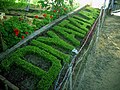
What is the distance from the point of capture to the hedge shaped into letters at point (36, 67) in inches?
207

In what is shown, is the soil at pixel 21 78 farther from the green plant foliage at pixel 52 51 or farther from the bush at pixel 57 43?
the bush at pixel 57 43

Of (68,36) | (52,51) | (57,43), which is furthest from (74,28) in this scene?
(52,51)

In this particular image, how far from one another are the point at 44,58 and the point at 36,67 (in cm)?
69

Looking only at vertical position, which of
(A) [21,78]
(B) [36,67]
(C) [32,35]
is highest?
(C) [32,35]

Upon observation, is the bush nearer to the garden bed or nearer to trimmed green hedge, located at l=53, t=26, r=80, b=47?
the garden bed

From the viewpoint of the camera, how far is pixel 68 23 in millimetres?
10055

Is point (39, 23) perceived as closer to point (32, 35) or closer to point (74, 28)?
point (32, 35)

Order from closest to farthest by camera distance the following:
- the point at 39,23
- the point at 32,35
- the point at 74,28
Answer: the point at 32,35
the point at 39,23
the point at 74,28

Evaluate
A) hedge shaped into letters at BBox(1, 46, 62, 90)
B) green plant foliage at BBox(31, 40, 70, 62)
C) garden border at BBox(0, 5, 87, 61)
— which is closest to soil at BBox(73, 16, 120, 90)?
green plant foliage at BBox(31, 40, 70, 62)

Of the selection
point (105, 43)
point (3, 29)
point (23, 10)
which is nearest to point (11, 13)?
point (23, 10)

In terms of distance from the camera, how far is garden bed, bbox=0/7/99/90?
531 centimetres

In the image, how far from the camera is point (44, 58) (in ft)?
20.6

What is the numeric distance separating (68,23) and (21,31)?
3.68 m

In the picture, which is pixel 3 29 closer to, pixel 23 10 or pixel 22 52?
pixel 22 52
